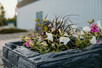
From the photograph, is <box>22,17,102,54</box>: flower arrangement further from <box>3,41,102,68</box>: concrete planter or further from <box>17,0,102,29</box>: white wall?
<box>17,0,102,29</box>: white wall

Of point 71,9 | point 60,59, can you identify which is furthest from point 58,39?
point 71,9

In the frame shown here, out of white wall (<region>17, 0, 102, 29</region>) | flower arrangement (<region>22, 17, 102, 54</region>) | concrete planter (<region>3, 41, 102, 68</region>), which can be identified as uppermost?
white wall (<region>17, 0, 102, 29</region>)

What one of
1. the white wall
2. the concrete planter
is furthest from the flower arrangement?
the white wall

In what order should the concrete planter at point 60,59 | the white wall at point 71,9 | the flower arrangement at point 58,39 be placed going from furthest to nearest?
the white wall at point 71,9, the flower arrangement at point 58,39, the concrete planter at point 60,59

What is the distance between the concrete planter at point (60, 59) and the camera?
1.39m

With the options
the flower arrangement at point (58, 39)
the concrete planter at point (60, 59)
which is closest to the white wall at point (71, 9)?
the flower arrangement at point (58, 39)

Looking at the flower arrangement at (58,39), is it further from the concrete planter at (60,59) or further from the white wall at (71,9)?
the white wall at (71,9)

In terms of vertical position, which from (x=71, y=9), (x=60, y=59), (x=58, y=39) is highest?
(x=71, y=9)

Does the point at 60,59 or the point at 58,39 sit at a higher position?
the point at 58,39

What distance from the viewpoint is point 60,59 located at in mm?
1437

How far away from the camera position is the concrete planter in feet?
4.56

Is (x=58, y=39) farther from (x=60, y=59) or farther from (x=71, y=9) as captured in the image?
(x=71, y=9)

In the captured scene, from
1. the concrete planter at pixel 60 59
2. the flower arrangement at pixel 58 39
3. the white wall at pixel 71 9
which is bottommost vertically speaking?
the concrete planter at pixel 60 59

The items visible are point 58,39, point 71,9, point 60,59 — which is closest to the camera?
point 60,59
